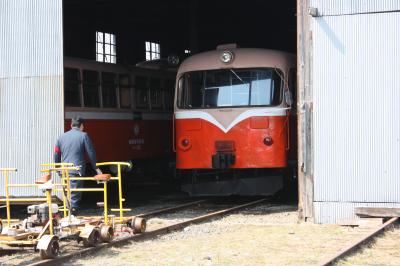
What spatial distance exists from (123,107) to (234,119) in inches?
150

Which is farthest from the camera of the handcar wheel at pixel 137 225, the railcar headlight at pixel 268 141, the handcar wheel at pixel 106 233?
the railcar headlight at pixel 268 141

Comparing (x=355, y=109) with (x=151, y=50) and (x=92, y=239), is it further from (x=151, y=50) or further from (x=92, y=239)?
(x=151, y=50)

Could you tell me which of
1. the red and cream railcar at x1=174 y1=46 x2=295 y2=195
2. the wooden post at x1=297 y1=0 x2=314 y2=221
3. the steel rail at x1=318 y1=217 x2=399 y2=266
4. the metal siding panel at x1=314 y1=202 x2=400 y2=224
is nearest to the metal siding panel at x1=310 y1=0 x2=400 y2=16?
the wooden post at x1=297 y1=0 x2=314 y2=221

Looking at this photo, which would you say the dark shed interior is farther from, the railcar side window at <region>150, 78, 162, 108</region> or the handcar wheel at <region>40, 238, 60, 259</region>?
the handcar wheel at <region>40, 238, 60, 259</region>

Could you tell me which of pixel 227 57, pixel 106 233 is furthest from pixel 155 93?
pixel 106 233

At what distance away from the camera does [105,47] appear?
29.4m

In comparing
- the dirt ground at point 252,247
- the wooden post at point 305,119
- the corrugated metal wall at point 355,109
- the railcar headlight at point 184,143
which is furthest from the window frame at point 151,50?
the corrugated metal wall at point 355,109

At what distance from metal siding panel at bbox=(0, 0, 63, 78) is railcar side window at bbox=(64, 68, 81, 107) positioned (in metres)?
2.38

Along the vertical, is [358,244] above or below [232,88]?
below

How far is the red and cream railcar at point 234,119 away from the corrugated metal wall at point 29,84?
3319mm

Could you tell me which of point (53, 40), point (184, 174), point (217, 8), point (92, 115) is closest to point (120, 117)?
point (92, 115)

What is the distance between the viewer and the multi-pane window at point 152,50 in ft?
104

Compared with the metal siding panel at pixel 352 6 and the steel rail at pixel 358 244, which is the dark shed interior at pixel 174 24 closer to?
the metal siding panel at pixel 352 6

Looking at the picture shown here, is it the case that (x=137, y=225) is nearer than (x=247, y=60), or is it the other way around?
(x=137, y=225)
